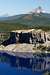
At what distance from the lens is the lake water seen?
250ft

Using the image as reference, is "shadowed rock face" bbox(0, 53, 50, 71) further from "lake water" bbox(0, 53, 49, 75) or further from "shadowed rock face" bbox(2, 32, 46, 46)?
"shadowed rock face" bbox(2, 32, 46, 46)

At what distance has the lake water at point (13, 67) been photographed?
76344mm

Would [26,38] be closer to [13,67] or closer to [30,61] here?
[30,61]

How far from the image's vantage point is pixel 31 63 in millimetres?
92438

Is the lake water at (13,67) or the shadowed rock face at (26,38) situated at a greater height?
the shadowed rock face at (26,38)

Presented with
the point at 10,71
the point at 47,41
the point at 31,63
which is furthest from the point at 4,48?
the point at 10,71

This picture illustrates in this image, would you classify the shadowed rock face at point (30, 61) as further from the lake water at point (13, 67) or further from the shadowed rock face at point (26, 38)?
the shadowed rock face at point (26, 38)

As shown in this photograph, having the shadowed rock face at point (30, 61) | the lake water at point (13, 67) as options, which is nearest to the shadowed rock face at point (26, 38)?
the shadowed rock face at point (30, 61)

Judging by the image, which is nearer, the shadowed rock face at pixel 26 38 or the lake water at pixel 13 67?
the lake water at pixel 13 67

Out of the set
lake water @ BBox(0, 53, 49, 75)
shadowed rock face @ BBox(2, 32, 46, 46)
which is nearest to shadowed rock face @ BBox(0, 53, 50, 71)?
lake water @ BBox(0, 53, 49, 75)

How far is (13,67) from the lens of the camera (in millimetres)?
86750

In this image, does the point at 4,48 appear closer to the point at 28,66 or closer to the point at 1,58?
the point at 1,58

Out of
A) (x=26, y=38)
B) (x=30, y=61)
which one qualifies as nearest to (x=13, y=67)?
(x=30, y=61)

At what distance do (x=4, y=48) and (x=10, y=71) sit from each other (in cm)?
4037
